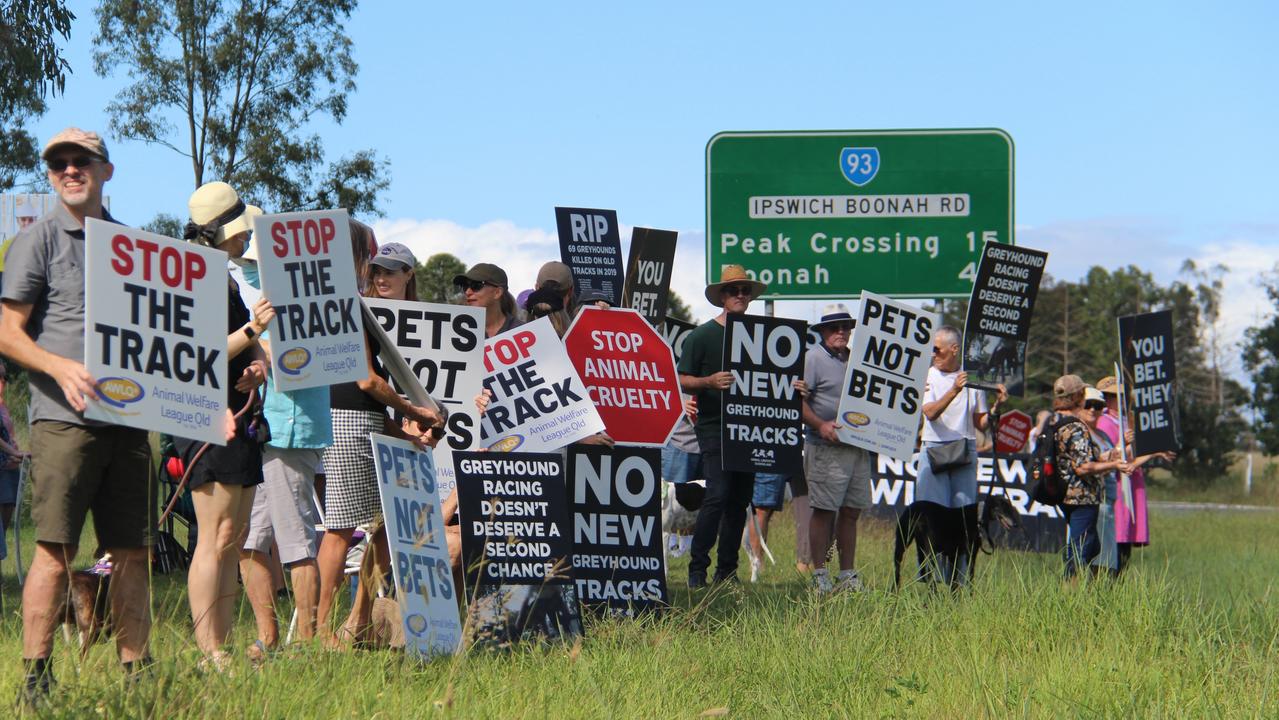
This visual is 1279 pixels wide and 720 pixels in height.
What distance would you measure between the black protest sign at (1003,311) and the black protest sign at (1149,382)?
0.76 meters

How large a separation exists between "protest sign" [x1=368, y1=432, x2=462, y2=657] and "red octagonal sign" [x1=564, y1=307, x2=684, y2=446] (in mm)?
1868

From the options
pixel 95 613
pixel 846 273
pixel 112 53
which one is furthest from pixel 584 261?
pixel 112 53

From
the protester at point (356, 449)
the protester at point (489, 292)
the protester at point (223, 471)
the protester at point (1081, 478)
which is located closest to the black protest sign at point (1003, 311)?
the protester at point (1081, 478)

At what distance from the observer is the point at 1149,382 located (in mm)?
11695

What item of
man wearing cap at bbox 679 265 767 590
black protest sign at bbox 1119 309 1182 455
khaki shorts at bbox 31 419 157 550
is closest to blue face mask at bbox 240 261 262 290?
khaki shorts at bbox 31 419 157 550

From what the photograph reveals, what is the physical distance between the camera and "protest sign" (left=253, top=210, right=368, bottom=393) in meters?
6.41

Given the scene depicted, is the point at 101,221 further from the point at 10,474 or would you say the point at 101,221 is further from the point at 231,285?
the point at 10,474

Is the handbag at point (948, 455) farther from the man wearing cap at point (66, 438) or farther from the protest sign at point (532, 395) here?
the man wearing cap at point (66, 438)

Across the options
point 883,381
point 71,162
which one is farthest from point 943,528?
point 71,162

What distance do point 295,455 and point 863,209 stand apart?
11.2m

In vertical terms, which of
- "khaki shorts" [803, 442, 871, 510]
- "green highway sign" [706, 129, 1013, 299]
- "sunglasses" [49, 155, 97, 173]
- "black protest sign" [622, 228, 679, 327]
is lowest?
"khaki shorts" [803, 442, 871, 510]

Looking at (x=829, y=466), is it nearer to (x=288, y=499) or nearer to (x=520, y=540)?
(x=520, y=540)

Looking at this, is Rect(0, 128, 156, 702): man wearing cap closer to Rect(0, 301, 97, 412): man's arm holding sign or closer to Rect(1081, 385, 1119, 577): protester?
Rect(0, 301, 97, 412): man's arm holding sign

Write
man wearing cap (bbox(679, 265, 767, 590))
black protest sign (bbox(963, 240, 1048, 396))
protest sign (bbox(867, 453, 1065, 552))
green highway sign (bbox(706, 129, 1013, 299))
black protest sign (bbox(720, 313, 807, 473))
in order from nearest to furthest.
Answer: black protest sign (bbox(720, 313, 807, 473)) → man wearing cap (bbox(679, 265, 767, 590)) → black protest sign (bbox(963, 240, 1048, 396)) → green highway sign (bbox(706, 129, 1013, 299)) → protest sign (bbox(867, 453, 1065, 552))
